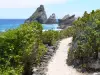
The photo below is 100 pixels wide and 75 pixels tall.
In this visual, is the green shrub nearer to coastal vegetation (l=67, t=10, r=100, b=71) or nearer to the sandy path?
the sandy path

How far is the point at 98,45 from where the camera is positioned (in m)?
14.2

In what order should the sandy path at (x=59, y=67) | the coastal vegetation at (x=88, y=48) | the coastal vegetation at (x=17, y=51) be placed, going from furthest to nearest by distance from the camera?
the coastal vegetation at (x=88, y=48)
the sandy path at (x=59, y=67)
the coastal vegetation at (x=17, y=51)

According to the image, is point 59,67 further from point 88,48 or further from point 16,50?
point 16,50

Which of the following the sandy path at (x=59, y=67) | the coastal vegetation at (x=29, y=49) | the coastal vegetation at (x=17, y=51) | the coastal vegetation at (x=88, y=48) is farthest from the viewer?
the coastal vegetation at (x=88, y=48)

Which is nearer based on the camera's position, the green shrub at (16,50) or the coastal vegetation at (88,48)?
the green shrub at (16,50)

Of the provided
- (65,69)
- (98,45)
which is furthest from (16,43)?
(98,45)

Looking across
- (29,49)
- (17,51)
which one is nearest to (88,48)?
(29,49)

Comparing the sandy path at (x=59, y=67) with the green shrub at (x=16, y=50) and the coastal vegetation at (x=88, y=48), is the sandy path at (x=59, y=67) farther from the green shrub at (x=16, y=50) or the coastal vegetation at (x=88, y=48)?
the green shrub at (x=16, y=50)

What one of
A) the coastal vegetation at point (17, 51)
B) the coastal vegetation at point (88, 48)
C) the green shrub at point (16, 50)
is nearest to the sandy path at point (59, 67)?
the coastal vegetation at point (88, 48)

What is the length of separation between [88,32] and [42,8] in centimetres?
5714

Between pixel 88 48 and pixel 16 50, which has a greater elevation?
pixel 16 50

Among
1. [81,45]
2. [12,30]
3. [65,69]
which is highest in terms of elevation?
[12,30]

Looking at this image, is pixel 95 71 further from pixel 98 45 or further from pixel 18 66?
pixel 18 66

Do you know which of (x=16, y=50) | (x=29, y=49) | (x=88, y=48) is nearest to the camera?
(x=16, y=50)
